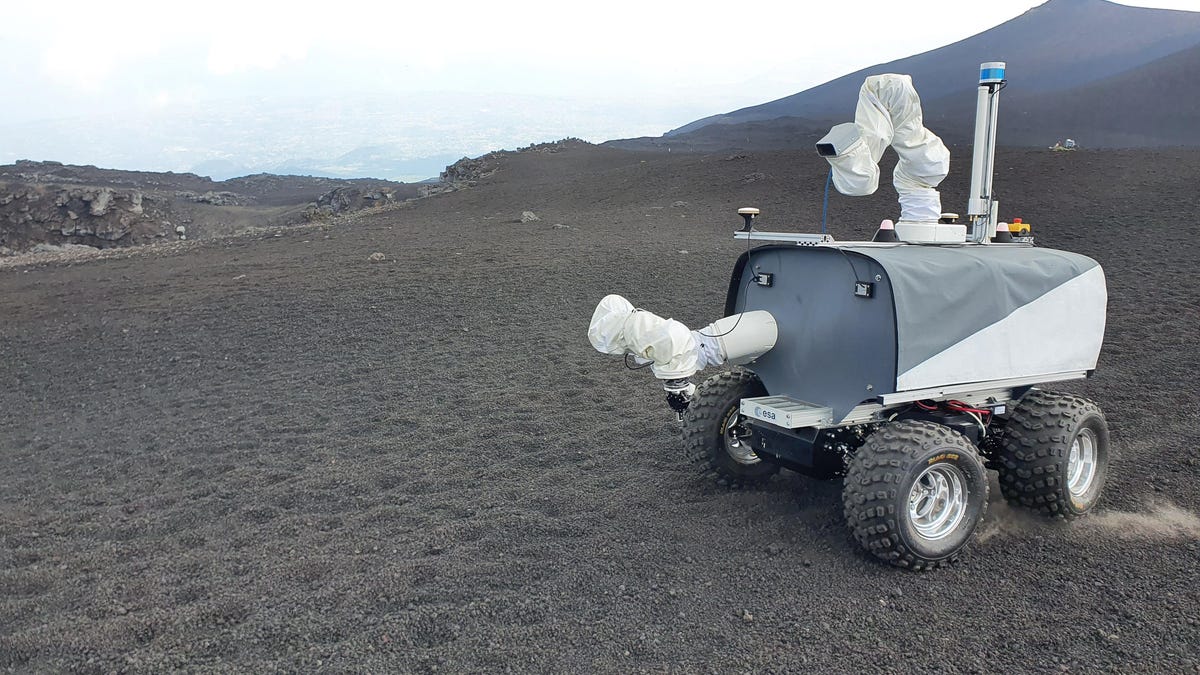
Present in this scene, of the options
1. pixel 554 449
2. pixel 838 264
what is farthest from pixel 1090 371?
pixel 554 449

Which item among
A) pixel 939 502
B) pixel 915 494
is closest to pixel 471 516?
pixel 915 494

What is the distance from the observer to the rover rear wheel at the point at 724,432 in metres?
4.77

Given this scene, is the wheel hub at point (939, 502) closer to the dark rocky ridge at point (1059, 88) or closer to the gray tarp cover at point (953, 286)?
the gray tarp cover at point (953, 286)

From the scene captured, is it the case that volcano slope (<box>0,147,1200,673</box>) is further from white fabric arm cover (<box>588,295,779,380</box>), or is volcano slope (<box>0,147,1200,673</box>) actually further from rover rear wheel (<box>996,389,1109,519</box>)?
white fabric arm cover (<box>588,295,779,380</box>)

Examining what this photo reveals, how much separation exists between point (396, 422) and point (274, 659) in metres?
3.44

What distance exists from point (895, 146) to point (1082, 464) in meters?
2.20

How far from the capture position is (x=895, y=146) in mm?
4531

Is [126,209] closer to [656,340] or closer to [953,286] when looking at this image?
[656,340]

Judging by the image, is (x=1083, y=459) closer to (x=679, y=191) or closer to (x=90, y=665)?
(x=90, y=665)

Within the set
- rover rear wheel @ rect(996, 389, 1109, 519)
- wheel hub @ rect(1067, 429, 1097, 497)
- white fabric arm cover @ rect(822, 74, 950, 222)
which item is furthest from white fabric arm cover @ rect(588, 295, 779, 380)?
wheel hub @ rect(1067, 429, 1097, 497)

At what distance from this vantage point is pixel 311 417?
6.73 metres

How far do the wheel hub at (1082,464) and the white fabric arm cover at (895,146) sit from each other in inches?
63.3

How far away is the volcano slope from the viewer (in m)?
3.28

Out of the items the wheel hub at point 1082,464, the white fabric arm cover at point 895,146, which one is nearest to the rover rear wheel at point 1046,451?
the wheel hub at point 1082,464
